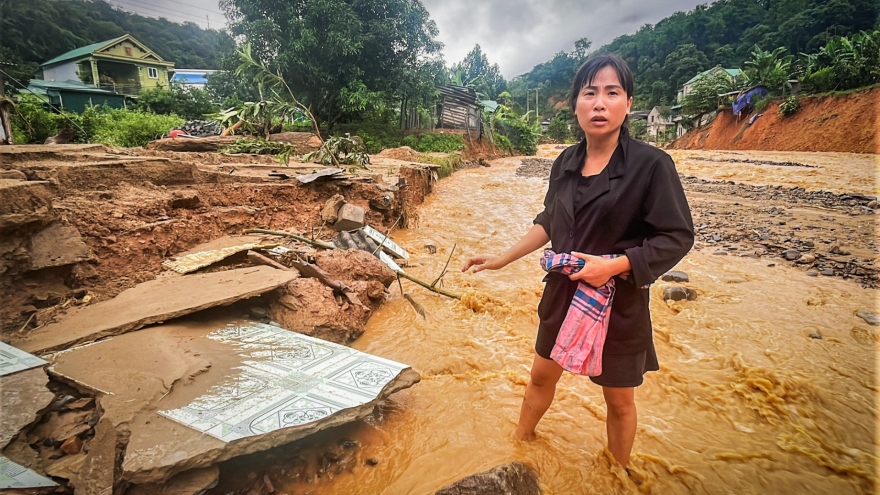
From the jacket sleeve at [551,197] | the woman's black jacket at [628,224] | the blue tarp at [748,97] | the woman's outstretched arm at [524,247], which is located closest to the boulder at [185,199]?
the woman's outstretched arm at [524,247]

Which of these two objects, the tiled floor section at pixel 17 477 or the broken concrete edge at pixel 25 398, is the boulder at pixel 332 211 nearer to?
the broken concrete edge at pixel 25 398

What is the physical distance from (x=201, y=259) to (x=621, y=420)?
10.2ft

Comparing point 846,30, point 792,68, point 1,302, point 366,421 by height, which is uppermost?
point 846,30

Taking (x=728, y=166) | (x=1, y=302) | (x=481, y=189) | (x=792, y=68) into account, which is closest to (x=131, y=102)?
(x=481, y=189)

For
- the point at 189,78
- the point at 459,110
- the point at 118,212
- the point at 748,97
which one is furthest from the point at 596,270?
the point at 748,97

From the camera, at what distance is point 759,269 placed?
4.85 meters

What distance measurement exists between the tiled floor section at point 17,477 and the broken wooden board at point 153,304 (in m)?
0.82

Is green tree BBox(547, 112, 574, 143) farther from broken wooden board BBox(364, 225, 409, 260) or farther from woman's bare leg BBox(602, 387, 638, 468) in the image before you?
woman's bare leg BBox(602, 387, 638, 468)

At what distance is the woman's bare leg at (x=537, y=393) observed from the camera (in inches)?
65.6

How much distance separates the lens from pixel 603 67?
4.51ft

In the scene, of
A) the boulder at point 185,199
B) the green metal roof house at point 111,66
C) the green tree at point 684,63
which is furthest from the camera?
the green tree at point 684,63

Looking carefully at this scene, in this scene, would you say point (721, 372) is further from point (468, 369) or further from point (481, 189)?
point (481, 189)

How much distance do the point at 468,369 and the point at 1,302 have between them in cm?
272

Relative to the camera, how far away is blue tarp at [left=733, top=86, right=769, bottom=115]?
72.5 feet
